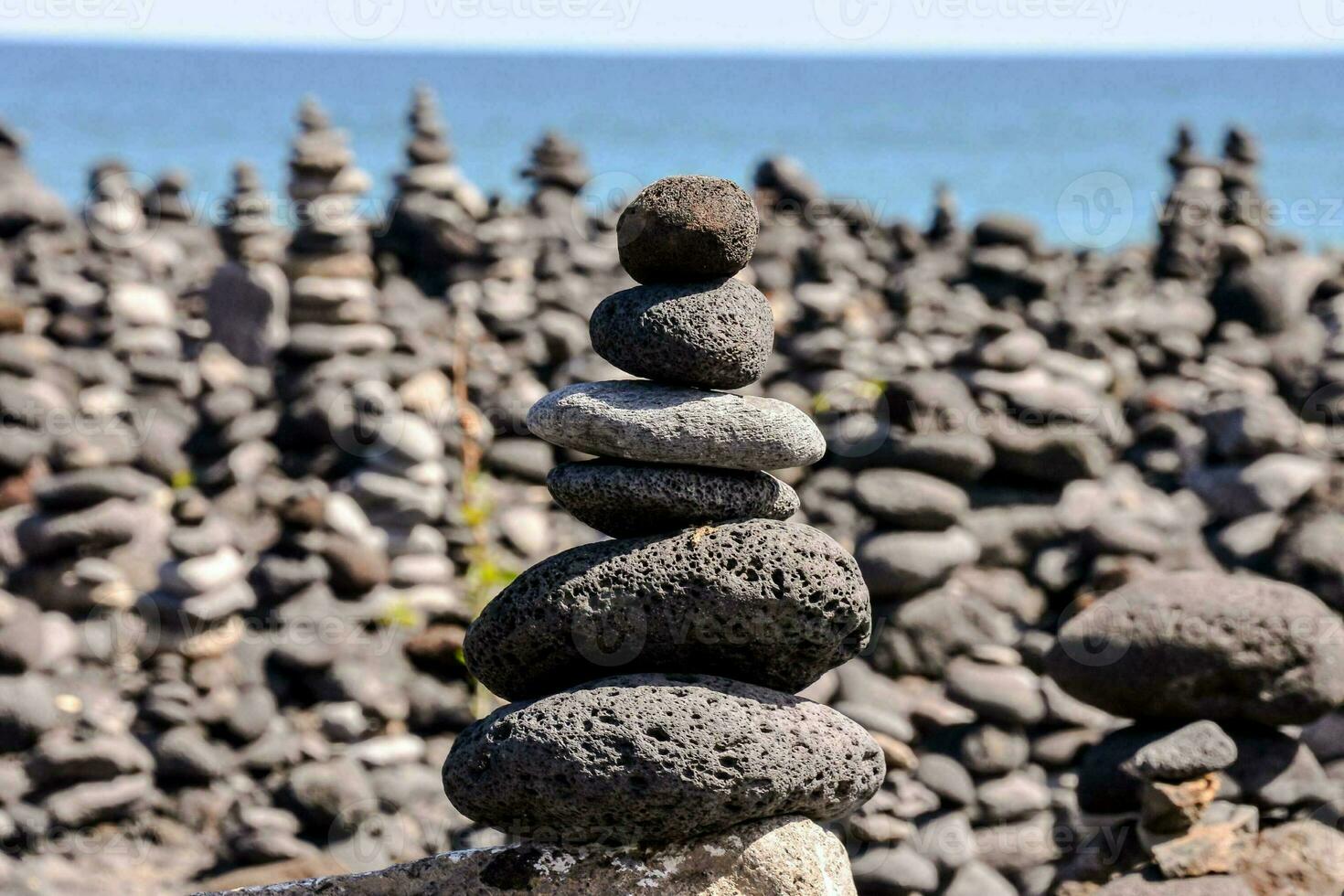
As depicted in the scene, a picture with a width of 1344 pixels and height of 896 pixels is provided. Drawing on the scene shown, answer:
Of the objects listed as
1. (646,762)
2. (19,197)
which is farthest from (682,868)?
(19,197)

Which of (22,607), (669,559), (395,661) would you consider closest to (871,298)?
(395,661)

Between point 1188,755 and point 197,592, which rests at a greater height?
point 1188,755

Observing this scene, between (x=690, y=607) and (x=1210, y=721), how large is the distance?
157 inches

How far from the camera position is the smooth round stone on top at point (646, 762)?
586 centimetres

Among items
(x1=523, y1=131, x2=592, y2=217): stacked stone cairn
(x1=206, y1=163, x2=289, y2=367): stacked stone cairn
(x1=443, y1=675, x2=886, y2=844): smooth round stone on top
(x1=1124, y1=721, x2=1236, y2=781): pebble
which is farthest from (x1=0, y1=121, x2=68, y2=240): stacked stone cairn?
(x1=443, y1=675, x2=886, y2=844): smooth round stone on top

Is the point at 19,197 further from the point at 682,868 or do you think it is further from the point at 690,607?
the point at 682,868

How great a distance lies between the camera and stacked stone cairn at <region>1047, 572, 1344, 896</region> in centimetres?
869

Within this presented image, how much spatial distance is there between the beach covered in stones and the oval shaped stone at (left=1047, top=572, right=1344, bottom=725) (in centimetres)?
2

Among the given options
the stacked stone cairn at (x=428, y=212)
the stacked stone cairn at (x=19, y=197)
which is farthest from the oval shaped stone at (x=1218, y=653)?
the stacked stone cairn at (x=19, y=197)

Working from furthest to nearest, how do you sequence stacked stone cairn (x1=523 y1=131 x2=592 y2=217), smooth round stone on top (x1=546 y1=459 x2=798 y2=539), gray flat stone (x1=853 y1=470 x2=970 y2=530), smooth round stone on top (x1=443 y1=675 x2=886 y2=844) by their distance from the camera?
stacked stone cairn (x1=523 y1=131 x2=592 y2=217) → gray flat stone (x1=853 y1=470 x2=970 y2=530) → smooth round stone on top (x1=546 y1=459 x2=798 y2=539) → smooth round stone on top (x1=443 y1=675 x2=886 y2=844)

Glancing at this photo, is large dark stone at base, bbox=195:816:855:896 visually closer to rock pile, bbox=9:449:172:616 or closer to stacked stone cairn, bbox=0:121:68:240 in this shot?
rock pile, bbox=9:449:172:616

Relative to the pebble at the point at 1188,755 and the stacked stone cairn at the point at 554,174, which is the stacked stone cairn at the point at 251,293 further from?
the pebble at the point at 1188,755

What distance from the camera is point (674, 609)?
610 cm

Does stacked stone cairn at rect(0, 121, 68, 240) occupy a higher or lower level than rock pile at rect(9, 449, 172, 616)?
higher
